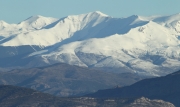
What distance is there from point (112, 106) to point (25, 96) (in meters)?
20.9

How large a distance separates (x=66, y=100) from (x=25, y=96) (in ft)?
29.9

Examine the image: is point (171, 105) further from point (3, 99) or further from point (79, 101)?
point (3, 99)

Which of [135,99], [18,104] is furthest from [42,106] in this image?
[135,99]

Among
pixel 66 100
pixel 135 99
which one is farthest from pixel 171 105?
pixel 66 100

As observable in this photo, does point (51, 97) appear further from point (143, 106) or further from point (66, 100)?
point (143, 106)

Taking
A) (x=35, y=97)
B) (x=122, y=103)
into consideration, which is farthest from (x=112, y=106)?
(x=35, y=97)

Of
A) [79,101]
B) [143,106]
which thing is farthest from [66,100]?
[143,106]

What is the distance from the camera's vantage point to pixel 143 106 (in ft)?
623

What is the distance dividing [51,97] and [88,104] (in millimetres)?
11582

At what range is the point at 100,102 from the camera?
192500mm

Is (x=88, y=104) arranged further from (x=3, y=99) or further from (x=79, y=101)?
(x=3, y=99)

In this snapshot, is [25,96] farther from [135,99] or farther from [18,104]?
[135,99]

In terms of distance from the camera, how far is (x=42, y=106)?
186m

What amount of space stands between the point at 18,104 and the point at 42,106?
18.9 feet
